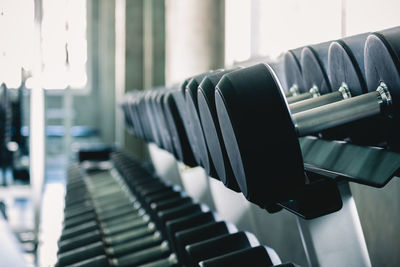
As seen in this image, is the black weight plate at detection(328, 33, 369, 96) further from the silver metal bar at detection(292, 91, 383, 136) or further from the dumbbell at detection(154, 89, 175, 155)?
the dumbbell at detection(154, 89, 175, 155)

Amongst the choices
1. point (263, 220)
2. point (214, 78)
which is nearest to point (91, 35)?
point (263, 220)

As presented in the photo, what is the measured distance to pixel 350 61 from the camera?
957mm

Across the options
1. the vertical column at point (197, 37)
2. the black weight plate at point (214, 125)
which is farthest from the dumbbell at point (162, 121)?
the vertical column at point (197, 37)

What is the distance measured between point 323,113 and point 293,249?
32.2 inches

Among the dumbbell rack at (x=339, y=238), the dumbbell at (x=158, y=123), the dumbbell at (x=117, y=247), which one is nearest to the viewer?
the dumbbell rack at (x=339, y=238)

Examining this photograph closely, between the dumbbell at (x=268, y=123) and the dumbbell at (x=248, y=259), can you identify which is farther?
the dumbbell at (x=248, y=259)

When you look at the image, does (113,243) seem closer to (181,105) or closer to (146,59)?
(181,105)

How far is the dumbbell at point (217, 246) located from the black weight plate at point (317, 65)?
663 mm

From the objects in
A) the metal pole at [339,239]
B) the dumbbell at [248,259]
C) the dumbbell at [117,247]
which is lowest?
the dumbbell at [117,247]

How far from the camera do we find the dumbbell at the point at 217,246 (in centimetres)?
154

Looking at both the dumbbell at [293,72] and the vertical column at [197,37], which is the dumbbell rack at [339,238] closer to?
the dumbbell at [293,72]

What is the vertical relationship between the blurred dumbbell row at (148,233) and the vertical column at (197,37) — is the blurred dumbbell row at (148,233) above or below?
below

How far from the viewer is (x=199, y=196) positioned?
9.20ft

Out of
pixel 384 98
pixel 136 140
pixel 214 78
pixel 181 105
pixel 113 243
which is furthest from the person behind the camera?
pixel 136 140
